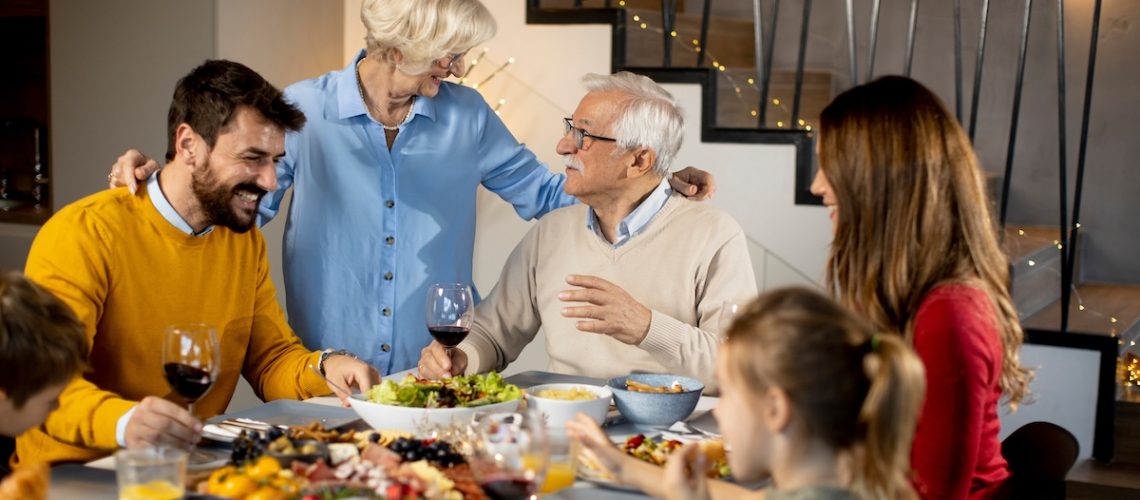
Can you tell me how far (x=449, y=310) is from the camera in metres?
2.25

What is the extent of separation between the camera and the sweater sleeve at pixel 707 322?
96.7 inches

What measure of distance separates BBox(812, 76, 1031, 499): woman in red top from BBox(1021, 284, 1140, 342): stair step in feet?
7.04

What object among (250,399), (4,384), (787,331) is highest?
(787,331)

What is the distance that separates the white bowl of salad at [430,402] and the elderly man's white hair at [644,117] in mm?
871

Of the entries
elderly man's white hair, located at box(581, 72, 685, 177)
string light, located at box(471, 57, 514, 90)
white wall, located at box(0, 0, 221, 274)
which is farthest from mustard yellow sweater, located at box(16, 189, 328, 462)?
string light, located at box(471, 57, 514, 90)

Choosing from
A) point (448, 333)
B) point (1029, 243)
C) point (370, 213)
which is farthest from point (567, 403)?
point (1029, 243)

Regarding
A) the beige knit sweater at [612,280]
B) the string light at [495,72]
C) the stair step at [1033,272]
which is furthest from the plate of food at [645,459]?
the string light at [495,72]

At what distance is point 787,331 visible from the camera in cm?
143

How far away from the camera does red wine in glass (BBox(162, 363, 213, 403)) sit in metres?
1.83

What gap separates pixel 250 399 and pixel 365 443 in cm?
292

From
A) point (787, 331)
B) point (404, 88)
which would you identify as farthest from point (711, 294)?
point (787, 331)

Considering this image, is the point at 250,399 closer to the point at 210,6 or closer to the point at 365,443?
the point at 210,6

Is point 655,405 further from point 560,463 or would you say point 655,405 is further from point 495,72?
point 495,72

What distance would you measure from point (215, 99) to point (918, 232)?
1343mm
